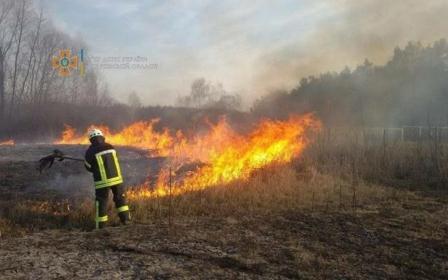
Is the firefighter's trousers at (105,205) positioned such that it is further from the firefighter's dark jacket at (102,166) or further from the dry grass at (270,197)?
the dry grass at (270,197)

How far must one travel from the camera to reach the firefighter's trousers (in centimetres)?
749

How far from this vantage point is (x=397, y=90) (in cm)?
2736

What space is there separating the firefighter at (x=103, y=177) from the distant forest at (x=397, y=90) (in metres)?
17.3

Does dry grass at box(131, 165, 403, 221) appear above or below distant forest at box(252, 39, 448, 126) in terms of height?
below

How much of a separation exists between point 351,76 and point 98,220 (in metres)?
25.3

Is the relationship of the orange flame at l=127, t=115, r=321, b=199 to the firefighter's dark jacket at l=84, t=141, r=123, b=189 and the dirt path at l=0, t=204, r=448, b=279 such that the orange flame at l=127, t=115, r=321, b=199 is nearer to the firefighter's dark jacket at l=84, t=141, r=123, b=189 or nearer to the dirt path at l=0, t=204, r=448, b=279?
the firefighter's dark jacket at l=84, t=141, r=123, b=189

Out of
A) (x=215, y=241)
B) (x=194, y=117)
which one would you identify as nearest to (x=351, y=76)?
(x=194, y=117)

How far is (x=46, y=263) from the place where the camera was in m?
5.70

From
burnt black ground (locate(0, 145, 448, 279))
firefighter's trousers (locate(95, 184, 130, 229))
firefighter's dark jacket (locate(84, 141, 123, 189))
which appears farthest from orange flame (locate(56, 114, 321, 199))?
burnt black ground (locate(0, 145, 448, 279))

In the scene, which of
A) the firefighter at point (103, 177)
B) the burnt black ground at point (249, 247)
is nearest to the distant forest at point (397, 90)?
the burnt black ground at point (249, 247)

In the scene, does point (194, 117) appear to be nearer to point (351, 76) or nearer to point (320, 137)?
point (351, 76)

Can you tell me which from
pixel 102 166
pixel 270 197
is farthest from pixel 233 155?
pixel 102 166

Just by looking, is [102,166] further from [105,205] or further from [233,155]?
[233,155]

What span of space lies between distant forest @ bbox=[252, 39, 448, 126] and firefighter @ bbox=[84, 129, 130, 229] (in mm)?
17323
